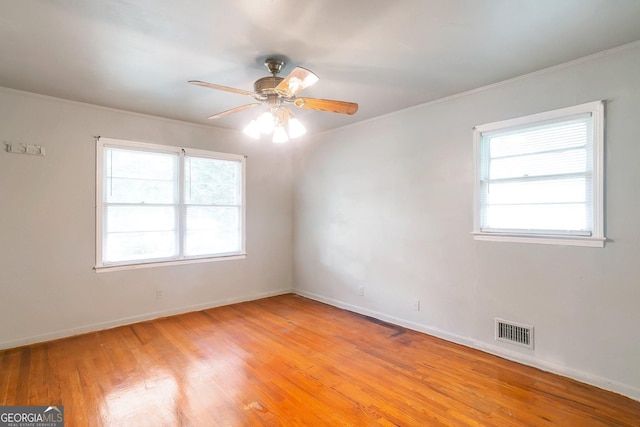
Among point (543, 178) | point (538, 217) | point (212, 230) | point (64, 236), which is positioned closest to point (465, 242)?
point (538, 217)

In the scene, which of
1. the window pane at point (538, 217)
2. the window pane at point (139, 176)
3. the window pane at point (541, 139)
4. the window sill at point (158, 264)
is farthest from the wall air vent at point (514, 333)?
the window pane at point (139, 176)

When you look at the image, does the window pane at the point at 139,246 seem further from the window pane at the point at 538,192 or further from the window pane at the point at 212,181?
the window pane at the point at 538,192

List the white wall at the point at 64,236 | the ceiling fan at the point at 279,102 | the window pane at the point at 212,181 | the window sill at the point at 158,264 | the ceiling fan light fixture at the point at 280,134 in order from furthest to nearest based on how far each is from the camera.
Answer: the window pane at the point at 212,181 < the window sill at the point at 158,264 < the white wall at the point at 64,236 < the ceiling fan light fixture at the point at 280,134 < the ceiling fan at the point at 279,102

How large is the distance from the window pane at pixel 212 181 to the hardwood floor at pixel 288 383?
1.88 m

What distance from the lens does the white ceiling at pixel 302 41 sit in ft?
6.27

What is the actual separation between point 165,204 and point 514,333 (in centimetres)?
435

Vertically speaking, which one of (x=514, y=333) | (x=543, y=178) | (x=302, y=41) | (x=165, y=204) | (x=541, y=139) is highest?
(x=302, y=41)

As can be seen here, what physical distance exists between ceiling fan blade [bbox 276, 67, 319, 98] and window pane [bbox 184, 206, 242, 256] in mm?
2755

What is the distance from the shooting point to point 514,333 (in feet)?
9.69

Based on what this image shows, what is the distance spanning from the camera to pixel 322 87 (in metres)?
3.12

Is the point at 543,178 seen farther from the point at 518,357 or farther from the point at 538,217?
the point at 518,357

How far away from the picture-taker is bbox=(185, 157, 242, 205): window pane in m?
4.46

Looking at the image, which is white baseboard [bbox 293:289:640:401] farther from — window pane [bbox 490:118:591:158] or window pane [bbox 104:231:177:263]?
window pane [bbox 104:231:177:263]

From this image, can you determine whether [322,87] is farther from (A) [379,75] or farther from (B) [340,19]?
(B) [340,19]
